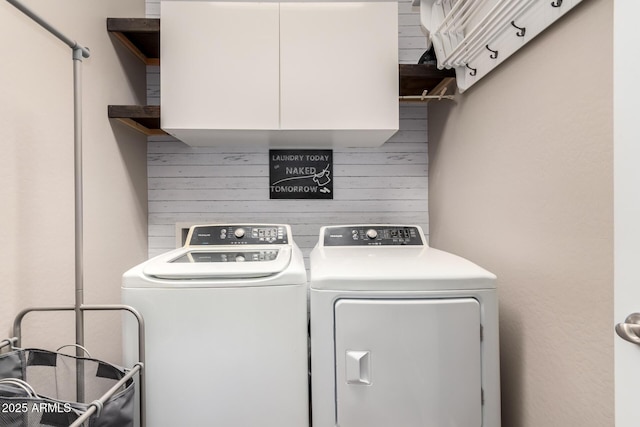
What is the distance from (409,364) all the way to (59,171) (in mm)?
1565

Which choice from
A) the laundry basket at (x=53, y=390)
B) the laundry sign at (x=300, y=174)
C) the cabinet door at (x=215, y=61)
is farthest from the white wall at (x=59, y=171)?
the laundry sign at (x=300, y=174)

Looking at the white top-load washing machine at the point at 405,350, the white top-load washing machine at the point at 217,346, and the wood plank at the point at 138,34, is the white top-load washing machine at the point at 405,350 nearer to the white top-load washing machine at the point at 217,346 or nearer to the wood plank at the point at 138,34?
the white top-load washing machine at the point at 217,346

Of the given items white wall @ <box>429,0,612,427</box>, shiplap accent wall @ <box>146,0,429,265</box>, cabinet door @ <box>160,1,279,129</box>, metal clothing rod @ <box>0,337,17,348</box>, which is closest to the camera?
white wall @ <box>429,0,612,427</box>

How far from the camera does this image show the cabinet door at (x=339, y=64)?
1868 mm

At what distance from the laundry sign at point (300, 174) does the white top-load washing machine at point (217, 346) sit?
3.84 ft

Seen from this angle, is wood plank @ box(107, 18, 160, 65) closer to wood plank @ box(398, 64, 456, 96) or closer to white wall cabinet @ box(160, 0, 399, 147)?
white wall cabinet @ box(160, 0, 399, 147)

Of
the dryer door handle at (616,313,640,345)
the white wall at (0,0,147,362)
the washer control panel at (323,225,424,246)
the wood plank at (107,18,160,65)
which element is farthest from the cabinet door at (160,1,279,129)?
the dryer door handle at (616,313,640,345)

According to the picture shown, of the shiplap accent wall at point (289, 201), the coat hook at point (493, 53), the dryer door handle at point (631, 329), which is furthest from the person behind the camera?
the shiplap accent wall at point (289, 201)

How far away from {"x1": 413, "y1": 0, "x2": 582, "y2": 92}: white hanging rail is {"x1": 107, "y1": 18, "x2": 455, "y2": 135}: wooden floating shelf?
11 centimetres

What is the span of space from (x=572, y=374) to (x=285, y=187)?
70.3 inches

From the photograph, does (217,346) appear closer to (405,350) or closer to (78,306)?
(78,306)

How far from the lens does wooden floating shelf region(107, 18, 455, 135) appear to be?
1878mm

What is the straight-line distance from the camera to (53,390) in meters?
1.21

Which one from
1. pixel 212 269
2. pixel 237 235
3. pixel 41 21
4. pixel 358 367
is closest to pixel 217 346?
pixel 212 269
